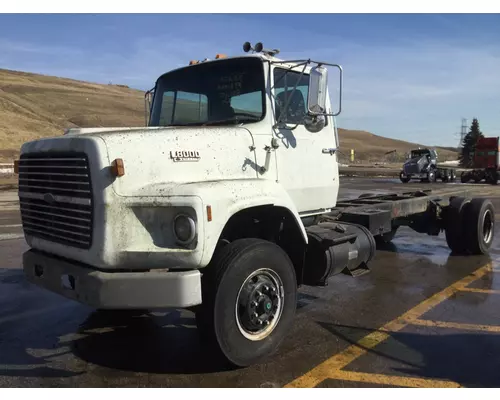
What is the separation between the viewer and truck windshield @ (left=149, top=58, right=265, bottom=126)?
4849 millimetres

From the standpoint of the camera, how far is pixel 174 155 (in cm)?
406

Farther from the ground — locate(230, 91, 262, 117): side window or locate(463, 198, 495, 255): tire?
locate(230, 91, 262, 117): side window

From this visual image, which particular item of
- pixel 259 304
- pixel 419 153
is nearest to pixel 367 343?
pixel 259 304

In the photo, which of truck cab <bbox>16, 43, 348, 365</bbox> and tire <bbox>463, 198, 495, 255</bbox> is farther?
tire <bbox>463, 198, 495, 255</bbox>

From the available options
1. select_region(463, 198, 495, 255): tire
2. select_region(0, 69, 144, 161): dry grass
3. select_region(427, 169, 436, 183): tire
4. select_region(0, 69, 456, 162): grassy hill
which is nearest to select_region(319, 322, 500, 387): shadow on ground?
select_region(463, 198, 495, 255): tire

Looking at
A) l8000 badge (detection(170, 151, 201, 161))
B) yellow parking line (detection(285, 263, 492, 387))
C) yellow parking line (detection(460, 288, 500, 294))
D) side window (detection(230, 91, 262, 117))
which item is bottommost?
yellow parking line (detection(285, 263, 492, 387))

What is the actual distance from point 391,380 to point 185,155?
2.45m

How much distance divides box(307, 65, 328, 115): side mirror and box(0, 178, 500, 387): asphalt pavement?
2210mm

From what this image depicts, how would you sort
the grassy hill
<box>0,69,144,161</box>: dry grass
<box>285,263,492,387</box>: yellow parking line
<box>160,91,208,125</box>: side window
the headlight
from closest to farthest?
the headlight → <box>285,263,492,387</box>: yellow parking line → <box>160,91,208,125</box>: side window → <box>0,69,144,161</box>: dry grass → the grassy hill

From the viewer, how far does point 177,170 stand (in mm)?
4055

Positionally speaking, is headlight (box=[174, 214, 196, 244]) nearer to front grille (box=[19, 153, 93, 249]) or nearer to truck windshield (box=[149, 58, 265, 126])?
front grille (box=[19, 153, 93, 249])

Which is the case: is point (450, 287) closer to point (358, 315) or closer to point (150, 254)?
point (358, 315)

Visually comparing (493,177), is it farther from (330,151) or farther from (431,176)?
(330,151)

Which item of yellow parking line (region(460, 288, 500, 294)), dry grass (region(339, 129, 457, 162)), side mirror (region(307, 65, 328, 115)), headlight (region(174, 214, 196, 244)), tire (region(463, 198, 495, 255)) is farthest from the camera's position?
dry grass (region(339, 129, 457, 162))
